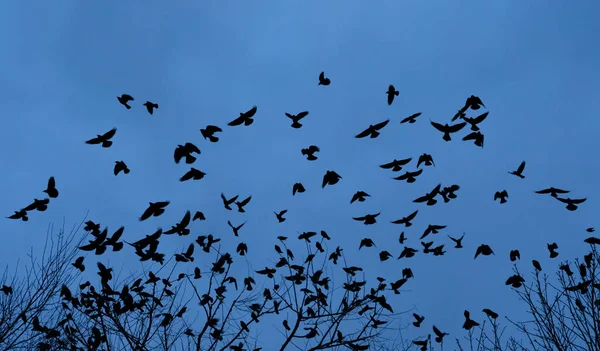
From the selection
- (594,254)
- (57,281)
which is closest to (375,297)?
(594,254)

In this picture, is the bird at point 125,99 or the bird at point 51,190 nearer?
the bird at point 51,190

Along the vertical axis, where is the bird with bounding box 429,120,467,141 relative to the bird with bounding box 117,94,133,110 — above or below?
below

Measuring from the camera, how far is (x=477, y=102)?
778 centimetres

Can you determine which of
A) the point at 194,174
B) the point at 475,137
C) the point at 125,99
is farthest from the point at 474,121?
the point at 125,99

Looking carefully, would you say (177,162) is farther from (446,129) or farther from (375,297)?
(375,297)

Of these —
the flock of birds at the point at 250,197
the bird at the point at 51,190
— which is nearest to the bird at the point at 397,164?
the flock of birds at the point at 250,197

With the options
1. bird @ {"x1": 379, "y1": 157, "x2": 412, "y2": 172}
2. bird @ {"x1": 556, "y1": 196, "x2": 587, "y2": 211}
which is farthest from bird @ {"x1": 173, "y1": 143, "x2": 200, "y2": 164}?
bird @ {"x1": 556, "y1": 196, "x2": 587, "y2": 211}

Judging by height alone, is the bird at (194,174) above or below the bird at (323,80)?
below

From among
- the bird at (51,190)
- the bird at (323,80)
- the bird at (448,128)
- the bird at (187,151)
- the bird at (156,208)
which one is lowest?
the bird at (156,208)

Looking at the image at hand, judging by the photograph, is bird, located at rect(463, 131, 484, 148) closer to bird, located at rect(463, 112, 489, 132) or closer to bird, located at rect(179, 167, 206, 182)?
bird, located at rect(463, 112, 489, 132)

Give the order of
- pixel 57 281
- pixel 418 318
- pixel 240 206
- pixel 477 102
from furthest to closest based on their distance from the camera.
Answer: pixel 57 281 < pixel 418 318 < pixel 240 206 < pixel 477 102

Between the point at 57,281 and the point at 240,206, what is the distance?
4933mm

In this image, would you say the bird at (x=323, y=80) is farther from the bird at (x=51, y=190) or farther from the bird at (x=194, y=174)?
the bird at (x=51, y=190)

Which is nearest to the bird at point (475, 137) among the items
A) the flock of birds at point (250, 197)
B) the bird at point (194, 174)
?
the flock of birds at point (250, 197)
